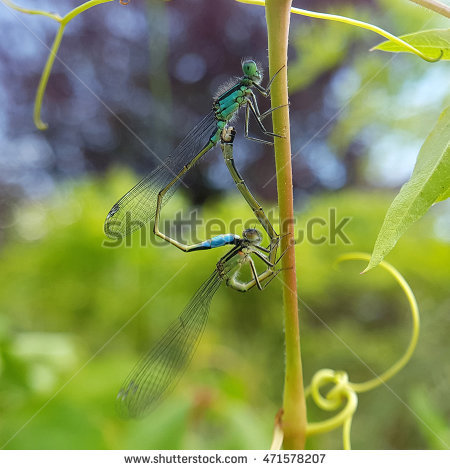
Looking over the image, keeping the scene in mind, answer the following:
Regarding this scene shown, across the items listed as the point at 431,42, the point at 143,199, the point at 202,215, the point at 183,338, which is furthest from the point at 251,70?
the point at 202,215

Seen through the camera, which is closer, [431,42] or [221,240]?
[431,42]

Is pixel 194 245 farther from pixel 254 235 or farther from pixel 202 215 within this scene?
pixel 202 215

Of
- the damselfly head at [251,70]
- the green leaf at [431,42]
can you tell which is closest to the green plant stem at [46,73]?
the damselfly head at [251,70]

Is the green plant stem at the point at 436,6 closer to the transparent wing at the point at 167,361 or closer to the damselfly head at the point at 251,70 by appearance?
the damselfly head at the point at 251,70

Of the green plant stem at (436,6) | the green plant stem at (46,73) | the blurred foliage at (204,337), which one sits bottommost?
the blurred foliage at (204,337)

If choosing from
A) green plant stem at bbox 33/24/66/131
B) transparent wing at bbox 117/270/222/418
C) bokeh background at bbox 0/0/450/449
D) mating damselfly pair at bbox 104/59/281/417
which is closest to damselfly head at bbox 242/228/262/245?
mating damselfly pair at bbox 104/59/281/417

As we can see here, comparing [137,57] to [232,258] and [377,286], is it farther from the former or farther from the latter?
[232,258]
